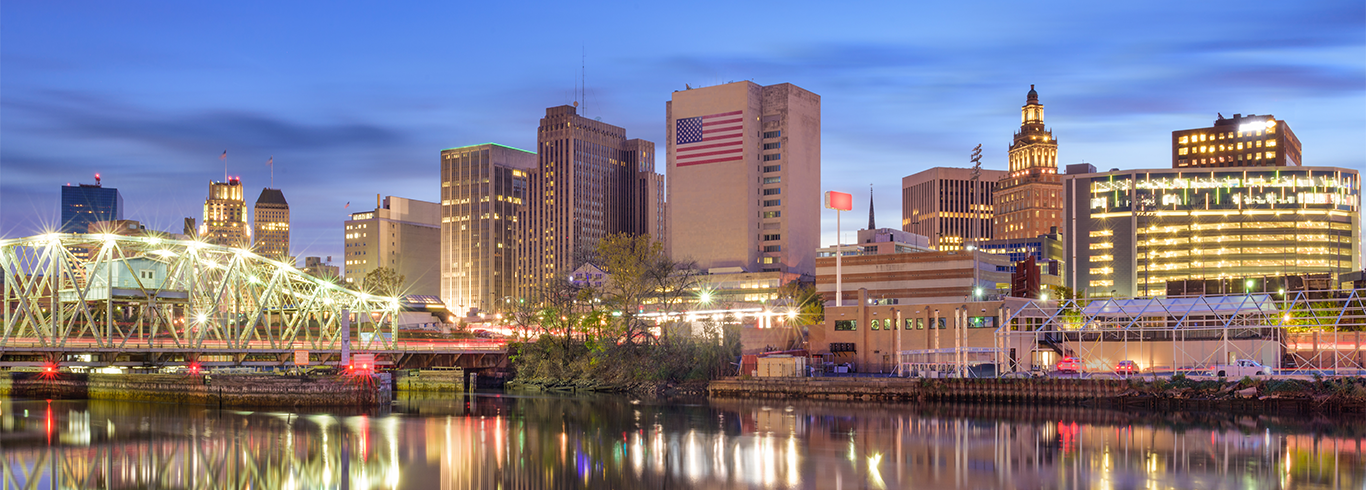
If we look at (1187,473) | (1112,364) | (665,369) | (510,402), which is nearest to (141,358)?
(510,402)

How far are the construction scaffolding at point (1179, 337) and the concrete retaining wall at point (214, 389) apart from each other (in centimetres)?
4959

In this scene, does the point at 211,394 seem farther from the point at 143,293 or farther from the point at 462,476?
the point at 462,476

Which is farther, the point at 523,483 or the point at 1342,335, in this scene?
the point at 1342,335

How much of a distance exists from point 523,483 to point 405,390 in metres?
69.7

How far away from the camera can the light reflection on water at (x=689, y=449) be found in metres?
42.8

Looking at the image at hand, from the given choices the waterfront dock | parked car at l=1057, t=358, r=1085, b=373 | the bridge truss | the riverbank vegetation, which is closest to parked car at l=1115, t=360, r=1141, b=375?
parked car at l=1057, t=358, r=1085, b=373

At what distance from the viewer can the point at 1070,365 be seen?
8856cm

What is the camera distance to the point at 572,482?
141ft

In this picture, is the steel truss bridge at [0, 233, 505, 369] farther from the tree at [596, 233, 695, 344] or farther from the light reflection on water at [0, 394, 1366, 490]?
the light reflection on water at [0, 394, 1366, 490]

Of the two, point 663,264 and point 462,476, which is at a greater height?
point 663,264

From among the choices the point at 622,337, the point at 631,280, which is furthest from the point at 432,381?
the point at 631,280

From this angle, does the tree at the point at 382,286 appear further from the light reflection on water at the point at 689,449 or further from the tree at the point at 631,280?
the light reflection on water at the point at 689,449

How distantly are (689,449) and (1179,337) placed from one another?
57.8 m

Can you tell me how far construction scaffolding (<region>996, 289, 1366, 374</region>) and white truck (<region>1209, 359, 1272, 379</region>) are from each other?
3.37 feet
